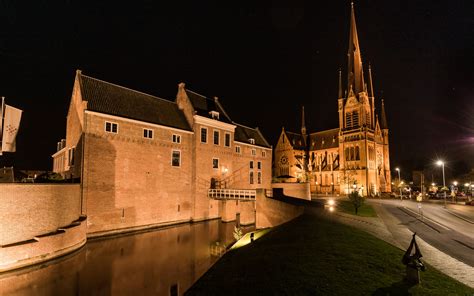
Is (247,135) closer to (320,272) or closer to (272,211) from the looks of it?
(272,211)

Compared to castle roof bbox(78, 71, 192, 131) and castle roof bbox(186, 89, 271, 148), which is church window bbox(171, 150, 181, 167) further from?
castle roof bbox(186, 89, 271, 148)

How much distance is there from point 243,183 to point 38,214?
2870cm

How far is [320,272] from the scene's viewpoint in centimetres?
1129

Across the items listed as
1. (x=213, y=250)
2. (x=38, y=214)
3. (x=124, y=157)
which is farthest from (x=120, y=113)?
(x=213, y=250)

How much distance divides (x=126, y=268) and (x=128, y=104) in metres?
19.2

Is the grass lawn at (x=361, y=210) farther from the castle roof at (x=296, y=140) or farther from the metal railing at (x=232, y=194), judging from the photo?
the castle roof at (x=296, y=140)

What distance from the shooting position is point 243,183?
43.3m

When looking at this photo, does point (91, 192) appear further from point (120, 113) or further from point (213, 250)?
point (213, 250)

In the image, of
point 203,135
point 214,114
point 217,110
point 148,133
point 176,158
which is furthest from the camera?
point 217,110

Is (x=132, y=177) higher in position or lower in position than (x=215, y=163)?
lower

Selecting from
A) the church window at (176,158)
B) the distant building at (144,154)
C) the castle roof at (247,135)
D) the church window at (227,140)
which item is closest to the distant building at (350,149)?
the castle roof at (247,135)

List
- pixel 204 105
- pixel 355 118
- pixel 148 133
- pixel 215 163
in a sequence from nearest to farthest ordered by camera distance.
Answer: pixel 148 133
pixel 215 163
pixel 204 105
pixel 355 118

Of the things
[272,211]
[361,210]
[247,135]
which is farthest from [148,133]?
[361,210]

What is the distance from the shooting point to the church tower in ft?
218
